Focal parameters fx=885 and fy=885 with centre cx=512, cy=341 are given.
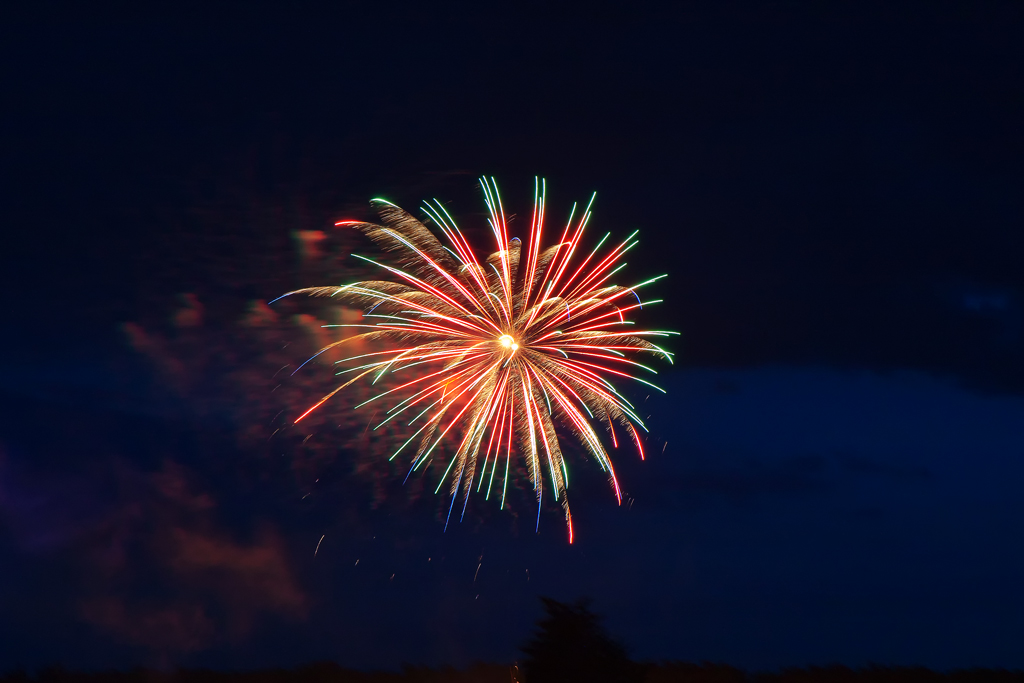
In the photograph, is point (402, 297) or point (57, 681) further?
point (57, 681)

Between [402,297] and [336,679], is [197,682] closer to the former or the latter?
[336,679]

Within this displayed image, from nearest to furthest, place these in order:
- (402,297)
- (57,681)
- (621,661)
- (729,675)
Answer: (621,661), (402,297), (57,681), (729,675)

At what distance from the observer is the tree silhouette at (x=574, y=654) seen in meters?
16.7

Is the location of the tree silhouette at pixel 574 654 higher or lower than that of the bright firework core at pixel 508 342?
lower

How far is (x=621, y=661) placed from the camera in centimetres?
1688

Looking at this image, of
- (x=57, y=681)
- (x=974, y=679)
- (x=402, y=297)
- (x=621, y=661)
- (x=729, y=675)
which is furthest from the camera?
(x=974, y=679)

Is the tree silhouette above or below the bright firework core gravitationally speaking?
below

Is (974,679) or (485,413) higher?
(485,413)

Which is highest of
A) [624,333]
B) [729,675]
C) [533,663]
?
[624,333]

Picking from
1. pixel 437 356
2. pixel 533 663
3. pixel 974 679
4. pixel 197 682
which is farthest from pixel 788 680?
pixel 197 682

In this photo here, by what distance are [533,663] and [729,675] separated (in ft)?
35.5

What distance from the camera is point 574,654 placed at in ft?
55.1

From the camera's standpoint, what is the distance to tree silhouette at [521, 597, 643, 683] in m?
16.7

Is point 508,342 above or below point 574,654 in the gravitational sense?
above
